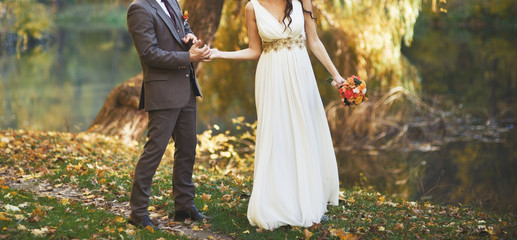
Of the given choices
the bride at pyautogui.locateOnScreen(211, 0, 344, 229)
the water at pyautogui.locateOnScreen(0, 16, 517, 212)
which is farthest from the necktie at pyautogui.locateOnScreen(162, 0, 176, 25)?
the water at pyautogui.locateOnScreen(0, 16, 517, 212)

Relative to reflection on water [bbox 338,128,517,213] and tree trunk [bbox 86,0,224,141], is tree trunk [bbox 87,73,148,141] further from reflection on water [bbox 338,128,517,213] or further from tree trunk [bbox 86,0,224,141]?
reflection on water [bbox 338,128,517,213]

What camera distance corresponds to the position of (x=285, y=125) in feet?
13.5

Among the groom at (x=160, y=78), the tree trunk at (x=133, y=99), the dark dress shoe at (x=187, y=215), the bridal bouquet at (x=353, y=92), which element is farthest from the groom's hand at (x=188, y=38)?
the tree trunk at (x=133, y=99)

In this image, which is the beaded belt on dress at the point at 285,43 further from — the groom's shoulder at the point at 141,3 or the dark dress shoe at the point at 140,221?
the dark dress shoe at the point at 140,221

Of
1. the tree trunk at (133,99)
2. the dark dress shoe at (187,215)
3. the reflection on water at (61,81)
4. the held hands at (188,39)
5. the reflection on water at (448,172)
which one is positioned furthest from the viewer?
the reflection on water at (61,81)

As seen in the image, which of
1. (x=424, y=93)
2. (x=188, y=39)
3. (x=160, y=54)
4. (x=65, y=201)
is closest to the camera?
(x=160, y=54)

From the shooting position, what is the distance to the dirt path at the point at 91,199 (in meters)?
4.11

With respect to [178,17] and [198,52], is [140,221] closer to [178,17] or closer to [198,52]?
[198,52]

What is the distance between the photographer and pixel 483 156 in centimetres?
962

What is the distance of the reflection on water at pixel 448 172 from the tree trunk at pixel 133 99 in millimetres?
3091

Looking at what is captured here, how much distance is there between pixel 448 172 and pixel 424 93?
14.7ft

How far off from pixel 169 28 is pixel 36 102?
1222 centimetres

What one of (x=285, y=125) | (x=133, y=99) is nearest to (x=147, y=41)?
(x=285, y=125)

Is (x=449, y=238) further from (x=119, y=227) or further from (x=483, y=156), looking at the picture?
(x=483, y=156)
